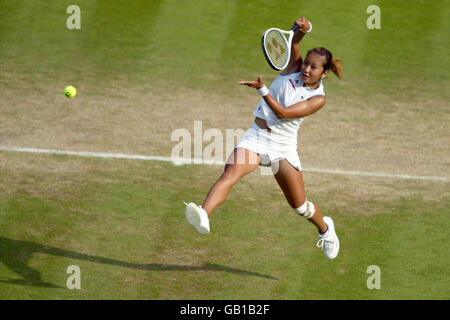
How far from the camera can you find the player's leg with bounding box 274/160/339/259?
368 inches

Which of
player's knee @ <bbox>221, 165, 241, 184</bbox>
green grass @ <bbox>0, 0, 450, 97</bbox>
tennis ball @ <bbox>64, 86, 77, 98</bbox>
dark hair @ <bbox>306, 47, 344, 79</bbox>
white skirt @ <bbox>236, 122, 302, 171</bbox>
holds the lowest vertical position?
player's knee @ <bbox>221, 165, 241, 184</bbox>

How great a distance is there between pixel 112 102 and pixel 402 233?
6001 mm

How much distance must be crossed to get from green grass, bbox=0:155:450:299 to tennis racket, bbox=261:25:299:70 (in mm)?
2504

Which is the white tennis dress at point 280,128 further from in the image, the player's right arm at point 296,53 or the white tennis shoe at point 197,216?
the white tennis shoe at point 197,216

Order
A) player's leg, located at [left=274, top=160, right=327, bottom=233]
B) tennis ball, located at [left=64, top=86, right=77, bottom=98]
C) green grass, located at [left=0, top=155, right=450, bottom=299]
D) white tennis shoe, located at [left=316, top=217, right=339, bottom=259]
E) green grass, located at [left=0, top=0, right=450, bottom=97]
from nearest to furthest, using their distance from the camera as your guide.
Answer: green grass, located at [left=0, top=155, right=450, bottom=299], player's leg, located at [left=274, top=160, right=327, bottom=233], white tennis shoe, located at [left=316, top=217, right=339, bottom=259], tennis ball, located at [left=64, top=86, right=77, bottom=98], green grass, located at [left=0, top=0, right=450, bottom=97]

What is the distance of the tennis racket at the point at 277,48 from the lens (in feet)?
29.5

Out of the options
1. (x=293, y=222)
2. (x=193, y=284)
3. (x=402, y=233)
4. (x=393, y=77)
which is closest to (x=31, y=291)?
(x=193, y=284)

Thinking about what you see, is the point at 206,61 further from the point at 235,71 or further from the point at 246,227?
the point at 246,227

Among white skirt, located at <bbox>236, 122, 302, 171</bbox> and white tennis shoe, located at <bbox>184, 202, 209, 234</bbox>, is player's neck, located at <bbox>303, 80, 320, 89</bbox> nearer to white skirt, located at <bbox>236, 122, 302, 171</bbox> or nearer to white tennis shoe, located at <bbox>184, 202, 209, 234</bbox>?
white skirt, located at <bbox>236, 122, 302, 171</bbox>

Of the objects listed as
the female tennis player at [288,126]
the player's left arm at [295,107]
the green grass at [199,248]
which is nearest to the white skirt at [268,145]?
the female tennis player at [288,126]

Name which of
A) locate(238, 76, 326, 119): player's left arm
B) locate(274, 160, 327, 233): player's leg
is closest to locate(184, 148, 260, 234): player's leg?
locate(274, 160, 327, 233): player's leg

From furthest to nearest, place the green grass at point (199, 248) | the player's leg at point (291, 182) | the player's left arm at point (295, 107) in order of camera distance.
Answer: the player's leg at point (291, 182) < the green grass at point (199, 248) < the player's left arm at point (295, 107)

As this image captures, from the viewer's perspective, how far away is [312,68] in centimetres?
907

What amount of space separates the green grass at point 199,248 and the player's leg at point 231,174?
1.16 m
